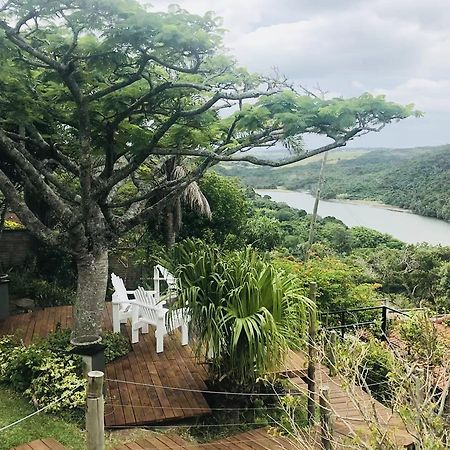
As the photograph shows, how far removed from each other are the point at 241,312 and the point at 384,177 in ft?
61.9

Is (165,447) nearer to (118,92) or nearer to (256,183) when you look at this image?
(118,92)

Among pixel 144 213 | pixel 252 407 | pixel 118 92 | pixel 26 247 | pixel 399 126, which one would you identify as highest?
pixel 118 92

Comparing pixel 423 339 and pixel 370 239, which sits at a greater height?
A: pixel 423 339

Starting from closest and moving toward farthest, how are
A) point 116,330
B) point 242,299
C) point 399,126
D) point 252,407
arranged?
point 242,299 < point 252,407 < point 399,126 < point 116,330

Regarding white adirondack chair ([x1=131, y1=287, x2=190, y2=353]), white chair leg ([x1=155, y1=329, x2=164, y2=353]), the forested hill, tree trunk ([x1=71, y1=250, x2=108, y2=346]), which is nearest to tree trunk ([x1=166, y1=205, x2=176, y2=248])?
Answer: white adirondack chair ([x1=131, y1=287, x2=190, y2=353])

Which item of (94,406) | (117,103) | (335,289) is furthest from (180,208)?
(94,406)

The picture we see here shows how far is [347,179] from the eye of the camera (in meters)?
23.6

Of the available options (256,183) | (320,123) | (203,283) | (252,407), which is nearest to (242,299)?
(203,283)

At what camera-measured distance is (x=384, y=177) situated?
72.5ft

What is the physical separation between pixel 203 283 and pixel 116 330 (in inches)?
86.6

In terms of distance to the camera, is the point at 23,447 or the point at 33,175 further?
the point at 33,175

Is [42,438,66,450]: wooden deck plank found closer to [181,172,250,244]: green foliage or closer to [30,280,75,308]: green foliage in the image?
[30,280,75,308]: green foliage

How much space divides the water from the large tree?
12.7 m

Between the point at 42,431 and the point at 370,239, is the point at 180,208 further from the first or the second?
the point at 370,239
